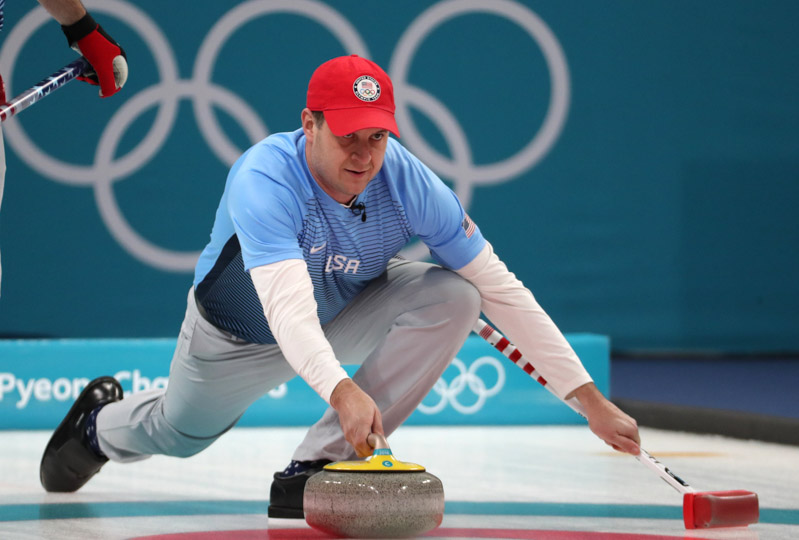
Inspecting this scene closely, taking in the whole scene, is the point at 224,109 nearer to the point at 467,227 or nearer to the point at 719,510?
the point at 467,227

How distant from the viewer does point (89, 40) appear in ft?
10.3

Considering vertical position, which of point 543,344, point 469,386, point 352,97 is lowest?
point 469,386

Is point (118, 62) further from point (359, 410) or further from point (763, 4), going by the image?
point (763, 4)

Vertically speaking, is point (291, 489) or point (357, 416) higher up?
point (357, 416)

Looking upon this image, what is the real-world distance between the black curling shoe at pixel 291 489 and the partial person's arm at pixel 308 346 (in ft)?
1.33

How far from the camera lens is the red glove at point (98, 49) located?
10.3 ft

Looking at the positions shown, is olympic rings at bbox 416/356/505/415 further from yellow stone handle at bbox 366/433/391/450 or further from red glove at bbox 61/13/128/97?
yellow stone handle at bbox 366/433/391/450

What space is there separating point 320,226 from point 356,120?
34cm

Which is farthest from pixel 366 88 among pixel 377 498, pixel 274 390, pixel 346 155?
pixel 274 390

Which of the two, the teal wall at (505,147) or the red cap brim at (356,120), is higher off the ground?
the teal wall at (505,147)

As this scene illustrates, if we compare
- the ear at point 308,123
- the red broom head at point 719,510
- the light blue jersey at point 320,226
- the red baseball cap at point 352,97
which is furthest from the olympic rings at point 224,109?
the red broom head at point 719,510

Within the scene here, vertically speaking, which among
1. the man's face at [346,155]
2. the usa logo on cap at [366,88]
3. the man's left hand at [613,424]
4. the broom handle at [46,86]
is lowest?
the man's left hand at [613,424]

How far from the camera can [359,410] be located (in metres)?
2.30

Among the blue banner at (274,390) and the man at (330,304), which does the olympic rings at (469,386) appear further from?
the man at (330,304)
